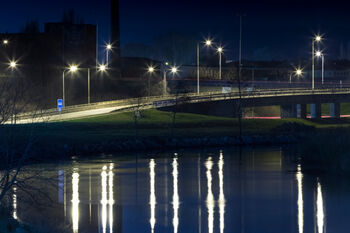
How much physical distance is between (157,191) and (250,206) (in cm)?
611

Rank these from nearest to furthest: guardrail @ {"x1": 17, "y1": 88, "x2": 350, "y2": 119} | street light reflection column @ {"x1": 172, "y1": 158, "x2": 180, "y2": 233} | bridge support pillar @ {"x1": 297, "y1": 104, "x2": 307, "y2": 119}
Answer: street light reflection column @ {"x1": 172, "y1": 158, "x2": 180, "y2": 233}
guardrail @ {"x1": 17, "y1": 88, "x2": 350, "y2": 119}
bridge support pillar @ {"x1": 297, "y1": 104, "x2": 307, "y2": 119}

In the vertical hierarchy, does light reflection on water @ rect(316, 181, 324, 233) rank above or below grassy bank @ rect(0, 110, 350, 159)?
below

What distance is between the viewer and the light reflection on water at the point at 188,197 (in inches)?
1080

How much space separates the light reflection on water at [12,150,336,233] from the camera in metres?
27.4

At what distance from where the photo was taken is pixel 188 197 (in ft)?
113

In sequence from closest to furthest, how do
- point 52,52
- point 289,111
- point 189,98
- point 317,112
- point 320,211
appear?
point 320,211 → point 189,98 → point 317,112 → point 289,111 → point 52,52

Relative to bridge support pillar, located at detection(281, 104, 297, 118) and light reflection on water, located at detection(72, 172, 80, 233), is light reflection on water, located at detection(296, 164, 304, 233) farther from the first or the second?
bridge support pillar, located at detection(281, 104, 297, 118)

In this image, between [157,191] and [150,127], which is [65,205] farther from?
[150,127]

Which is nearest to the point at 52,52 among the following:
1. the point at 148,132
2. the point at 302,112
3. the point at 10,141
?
the point at 302,112

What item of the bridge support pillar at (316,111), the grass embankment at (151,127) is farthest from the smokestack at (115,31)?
the grass embankment at (151,127)

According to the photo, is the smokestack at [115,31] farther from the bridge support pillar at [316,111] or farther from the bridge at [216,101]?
the bridge support pillar at [316,111]

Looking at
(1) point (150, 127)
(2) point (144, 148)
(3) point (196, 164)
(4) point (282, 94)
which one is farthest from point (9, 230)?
(4) point (282, 94)

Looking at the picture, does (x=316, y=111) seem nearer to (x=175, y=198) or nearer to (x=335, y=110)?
(x=335, y=110)

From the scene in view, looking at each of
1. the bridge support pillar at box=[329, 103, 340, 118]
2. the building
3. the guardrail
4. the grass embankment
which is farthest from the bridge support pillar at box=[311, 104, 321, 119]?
the building
